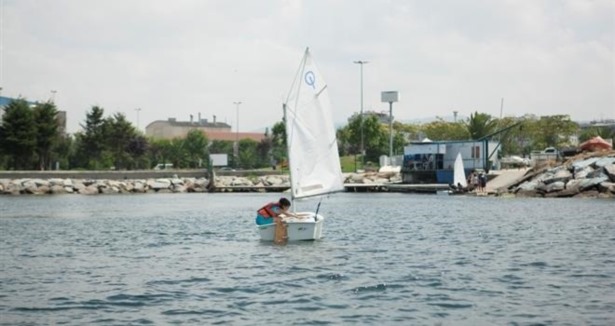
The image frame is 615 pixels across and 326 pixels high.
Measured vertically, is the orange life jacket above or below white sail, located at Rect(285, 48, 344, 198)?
below

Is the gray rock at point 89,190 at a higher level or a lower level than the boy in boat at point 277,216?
lower

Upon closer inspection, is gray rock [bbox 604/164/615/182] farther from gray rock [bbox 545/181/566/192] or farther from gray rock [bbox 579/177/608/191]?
gray rock [bbox 545/181/566/192]

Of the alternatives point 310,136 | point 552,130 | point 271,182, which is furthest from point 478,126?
point 310,136

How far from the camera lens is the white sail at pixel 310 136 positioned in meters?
37.9

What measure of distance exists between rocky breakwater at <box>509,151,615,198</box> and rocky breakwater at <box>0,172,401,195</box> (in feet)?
99.0

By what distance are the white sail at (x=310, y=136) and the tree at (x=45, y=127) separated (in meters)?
94.4

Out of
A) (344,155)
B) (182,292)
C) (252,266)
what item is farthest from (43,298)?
(344,155)

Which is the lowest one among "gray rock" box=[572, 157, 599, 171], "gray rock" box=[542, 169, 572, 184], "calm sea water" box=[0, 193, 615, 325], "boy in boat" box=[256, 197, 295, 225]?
"calm sea water" box=[0, 193, 615, 325]

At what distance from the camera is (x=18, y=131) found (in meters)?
124

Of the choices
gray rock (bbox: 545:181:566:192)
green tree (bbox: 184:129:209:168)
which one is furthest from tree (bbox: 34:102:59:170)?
gray rock (bbox: 545:181:566:192)

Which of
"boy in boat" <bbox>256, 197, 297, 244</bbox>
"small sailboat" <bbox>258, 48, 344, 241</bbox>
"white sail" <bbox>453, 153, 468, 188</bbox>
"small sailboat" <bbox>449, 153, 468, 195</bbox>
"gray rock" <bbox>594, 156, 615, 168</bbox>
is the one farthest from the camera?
"white sail" <bbox>453, 153, 468, 188</bbox>

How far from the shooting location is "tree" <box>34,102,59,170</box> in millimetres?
126125

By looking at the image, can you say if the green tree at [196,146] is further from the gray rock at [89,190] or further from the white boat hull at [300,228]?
the white boat hull at [300,228]

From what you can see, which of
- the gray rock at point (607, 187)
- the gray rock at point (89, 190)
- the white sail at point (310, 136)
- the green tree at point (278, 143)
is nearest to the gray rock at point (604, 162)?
the gray rock at point (607, 187)
